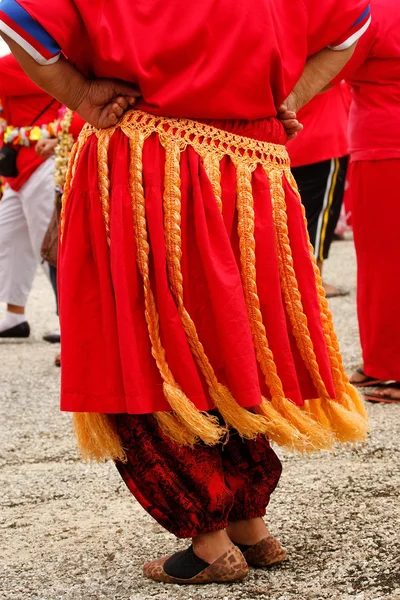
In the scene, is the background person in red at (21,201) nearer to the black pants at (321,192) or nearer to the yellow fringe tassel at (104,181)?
the black pants at (321,192)

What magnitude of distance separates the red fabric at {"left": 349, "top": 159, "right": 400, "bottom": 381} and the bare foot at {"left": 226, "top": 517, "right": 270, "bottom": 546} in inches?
78.9

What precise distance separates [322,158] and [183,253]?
375 cm

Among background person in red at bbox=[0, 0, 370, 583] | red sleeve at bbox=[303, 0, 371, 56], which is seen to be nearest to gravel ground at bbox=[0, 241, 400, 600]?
background person in red at bbox=[0, 0, 370, 583]

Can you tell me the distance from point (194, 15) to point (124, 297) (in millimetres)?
697

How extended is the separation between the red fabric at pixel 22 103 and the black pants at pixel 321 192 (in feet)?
4.99

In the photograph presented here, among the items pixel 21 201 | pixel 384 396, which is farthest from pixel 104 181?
pixel 21 201

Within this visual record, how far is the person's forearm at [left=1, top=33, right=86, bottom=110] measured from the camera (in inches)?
96.8

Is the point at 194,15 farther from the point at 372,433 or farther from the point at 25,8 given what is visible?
the point at 372,433

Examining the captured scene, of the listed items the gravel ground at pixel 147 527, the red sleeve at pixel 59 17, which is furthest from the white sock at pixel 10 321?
the red sleeve at pixel 59 17

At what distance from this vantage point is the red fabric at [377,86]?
425 centimetres

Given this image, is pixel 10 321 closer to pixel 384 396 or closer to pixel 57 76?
pixel 384 396

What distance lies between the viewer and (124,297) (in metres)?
2.46

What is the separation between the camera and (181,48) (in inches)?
97.1

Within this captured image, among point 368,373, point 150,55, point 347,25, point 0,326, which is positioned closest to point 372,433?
point 368,373
